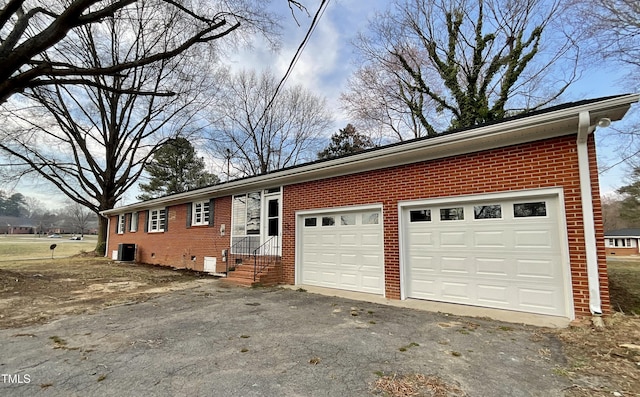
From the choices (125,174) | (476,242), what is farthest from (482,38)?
(125,174)

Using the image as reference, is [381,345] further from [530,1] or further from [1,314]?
[530,1]

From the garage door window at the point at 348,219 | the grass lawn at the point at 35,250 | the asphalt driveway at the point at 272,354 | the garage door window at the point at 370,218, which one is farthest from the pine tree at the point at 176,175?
the asphalt driveway at the point at 272,354

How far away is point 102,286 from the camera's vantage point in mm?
8914

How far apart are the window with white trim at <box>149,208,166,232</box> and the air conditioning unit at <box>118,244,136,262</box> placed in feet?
6.27

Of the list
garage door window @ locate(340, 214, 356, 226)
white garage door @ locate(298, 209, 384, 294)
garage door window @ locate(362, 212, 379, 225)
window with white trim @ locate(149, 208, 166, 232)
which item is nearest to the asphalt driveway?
white garage door @ locate(298, 209, 384, 294)

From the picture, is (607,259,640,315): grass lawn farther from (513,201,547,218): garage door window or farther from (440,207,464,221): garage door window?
(440,207,464,221): garage door window

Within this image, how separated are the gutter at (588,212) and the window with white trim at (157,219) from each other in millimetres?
15759

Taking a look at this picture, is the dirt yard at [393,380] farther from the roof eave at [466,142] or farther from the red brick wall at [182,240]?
the roof eave at [466,142]

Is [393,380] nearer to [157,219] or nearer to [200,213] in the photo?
[200,213]

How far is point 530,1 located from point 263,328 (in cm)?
1897

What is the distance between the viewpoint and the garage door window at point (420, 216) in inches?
263

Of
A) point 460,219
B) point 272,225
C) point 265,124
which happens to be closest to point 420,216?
point 460,219

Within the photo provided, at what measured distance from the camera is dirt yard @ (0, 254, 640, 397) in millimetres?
3043

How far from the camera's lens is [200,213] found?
13133 mm
